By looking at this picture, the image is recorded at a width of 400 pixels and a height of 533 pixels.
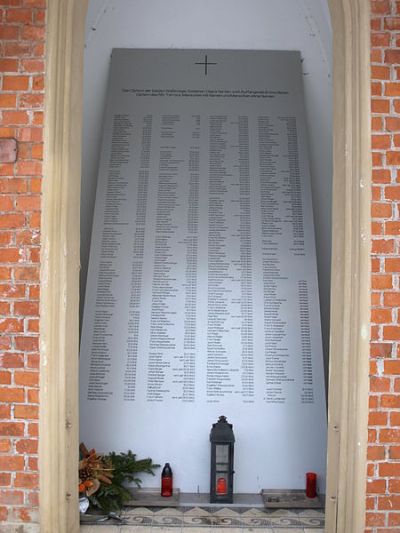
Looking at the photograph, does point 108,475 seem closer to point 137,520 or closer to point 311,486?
point 137,520

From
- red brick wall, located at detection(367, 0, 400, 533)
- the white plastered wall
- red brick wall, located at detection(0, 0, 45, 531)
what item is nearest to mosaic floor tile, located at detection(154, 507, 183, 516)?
red brick wall, located at detection(0, 0, 45, 531)

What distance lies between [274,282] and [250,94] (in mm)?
1364

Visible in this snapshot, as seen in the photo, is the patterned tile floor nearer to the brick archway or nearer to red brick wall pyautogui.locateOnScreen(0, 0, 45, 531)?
the brick archway

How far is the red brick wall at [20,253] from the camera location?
297cm

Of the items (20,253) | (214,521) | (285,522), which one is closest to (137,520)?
(214,521)

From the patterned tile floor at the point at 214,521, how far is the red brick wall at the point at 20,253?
1.99ft

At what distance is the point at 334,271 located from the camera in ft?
10.3

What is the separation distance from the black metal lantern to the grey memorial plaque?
173 mm

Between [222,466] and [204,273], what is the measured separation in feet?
3.91

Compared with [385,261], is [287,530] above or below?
below

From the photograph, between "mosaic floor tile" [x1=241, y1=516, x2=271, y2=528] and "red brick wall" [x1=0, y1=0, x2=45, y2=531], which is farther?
"mosaic floor tile" [x1=241, y1=516, x2=271, y2=528]

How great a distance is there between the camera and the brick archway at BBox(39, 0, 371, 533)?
2.94 meters

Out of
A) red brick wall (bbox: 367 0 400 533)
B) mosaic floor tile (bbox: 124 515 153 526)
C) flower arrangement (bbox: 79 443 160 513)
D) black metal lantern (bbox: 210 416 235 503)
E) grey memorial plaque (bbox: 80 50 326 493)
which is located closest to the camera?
red brick wall (bbox: 367 0 400 533)

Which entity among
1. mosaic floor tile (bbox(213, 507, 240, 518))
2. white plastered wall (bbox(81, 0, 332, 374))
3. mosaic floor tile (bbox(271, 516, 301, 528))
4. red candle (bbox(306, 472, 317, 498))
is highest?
white plastered wall (bbox(81, 0, 332, 374))
